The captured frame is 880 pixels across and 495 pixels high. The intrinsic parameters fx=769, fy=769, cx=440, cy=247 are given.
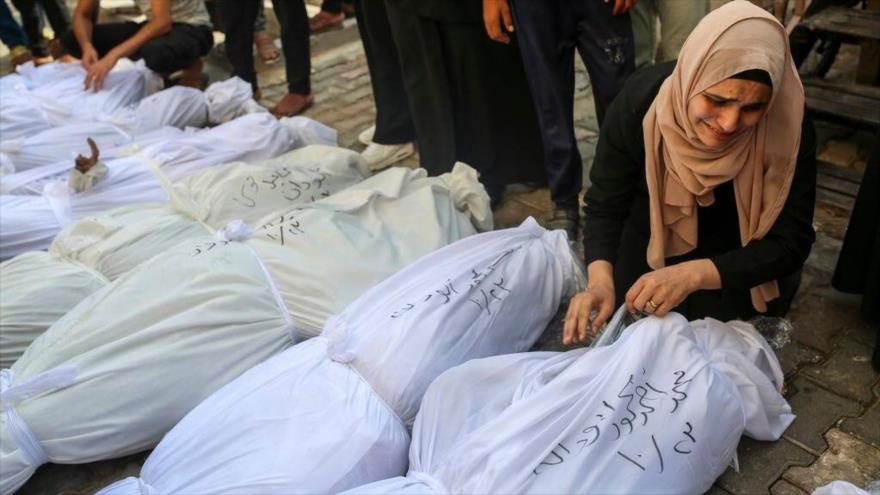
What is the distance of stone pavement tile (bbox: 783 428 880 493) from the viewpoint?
182 centimetres

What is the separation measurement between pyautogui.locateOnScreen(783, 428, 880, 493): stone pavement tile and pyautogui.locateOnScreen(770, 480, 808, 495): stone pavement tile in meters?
0.01

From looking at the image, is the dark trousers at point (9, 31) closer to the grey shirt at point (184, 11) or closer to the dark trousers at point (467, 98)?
the grey shirt at point (184, 11)

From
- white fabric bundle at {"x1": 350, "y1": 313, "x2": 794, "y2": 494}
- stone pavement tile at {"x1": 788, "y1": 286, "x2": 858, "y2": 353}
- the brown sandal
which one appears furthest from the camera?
the brown sandal

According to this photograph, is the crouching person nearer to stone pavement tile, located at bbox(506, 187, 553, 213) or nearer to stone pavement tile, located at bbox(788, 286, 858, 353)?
stone pavement tile, located at bbox(506, 187, 553, 213)

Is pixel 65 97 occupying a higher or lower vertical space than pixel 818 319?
higher

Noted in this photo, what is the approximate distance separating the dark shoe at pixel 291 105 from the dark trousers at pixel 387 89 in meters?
0.79

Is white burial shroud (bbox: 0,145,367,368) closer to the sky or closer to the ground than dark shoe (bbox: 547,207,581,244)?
closer to the sky

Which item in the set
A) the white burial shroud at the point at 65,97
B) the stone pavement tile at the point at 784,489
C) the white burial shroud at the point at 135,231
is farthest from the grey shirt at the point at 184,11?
the stone pavement tile at the point at 784,489

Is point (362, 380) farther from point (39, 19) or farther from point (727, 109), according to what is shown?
point (39, 19)

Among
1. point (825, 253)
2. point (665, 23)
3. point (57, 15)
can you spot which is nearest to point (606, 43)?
point (665, 23)

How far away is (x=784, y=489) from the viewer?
5.95 feet

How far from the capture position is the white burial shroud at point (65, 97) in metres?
3.80

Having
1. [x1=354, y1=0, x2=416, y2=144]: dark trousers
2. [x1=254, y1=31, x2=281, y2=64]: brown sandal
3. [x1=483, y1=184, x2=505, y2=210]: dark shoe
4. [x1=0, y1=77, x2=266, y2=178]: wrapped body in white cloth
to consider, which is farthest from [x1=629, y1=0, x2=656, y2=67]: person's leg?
[x1=254, y1=31, x2=281, y2=64]: brown sandal

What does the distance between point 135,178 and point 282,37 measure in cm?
160
